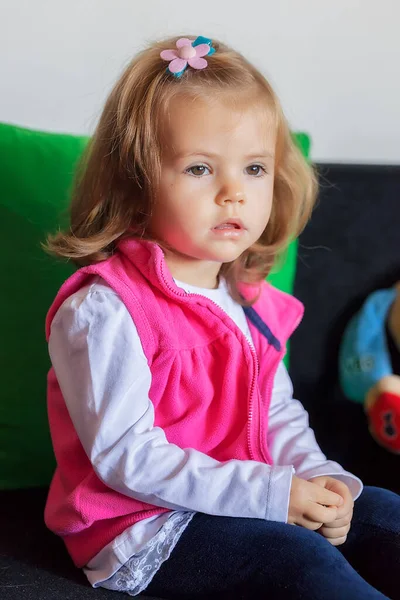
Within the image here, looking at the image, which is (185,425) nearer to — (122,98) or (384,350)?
(122,98)

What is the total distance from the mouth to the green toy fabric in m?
0.26

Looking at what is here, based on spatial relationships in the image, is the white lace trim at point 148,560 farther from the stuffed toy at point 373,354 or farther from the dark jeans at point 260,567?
the stuffed toy at point 373,354

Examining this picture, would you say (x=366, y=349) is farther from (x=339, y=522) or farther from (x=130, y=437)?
(x=130, y=437)

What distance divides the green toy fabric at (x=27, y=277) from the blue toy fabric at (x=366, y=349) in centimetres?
50

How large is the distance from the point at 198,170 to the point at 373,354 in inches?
21.5

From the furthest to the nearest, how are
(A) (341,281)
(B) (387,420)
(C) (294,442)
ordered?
(A) (341,281) → (B) (387,420) → (C) (294,442)

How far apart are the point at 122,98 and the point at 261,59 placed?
0.49 m

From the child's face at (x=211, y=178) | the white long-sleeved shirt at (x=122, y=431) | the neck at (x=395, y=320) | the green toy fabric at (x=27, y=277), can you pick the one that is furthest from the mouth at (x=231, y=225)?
the neck at (x=395, y=320)

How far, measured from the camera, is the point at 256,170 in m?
1.01

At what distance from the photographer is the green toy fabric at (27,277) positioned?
3.79ft

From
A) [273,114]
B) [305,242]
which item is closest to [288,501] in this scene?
[273,114]

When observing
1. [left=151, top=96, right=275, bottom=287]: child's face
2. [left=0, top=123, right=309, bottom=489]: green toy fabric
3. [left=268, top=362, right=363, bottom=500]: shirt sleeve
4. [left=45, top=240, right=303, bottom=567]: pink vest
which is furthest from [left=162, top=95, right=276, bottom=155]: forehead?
[left=268, top=362, right=363, bottom=500]: shirt sleeve

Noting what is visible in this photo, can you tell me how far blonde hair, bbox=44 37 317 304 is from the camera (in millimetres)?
961

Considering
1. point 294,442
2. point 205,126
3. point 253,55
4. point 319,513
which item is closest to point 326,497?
point 319,513
